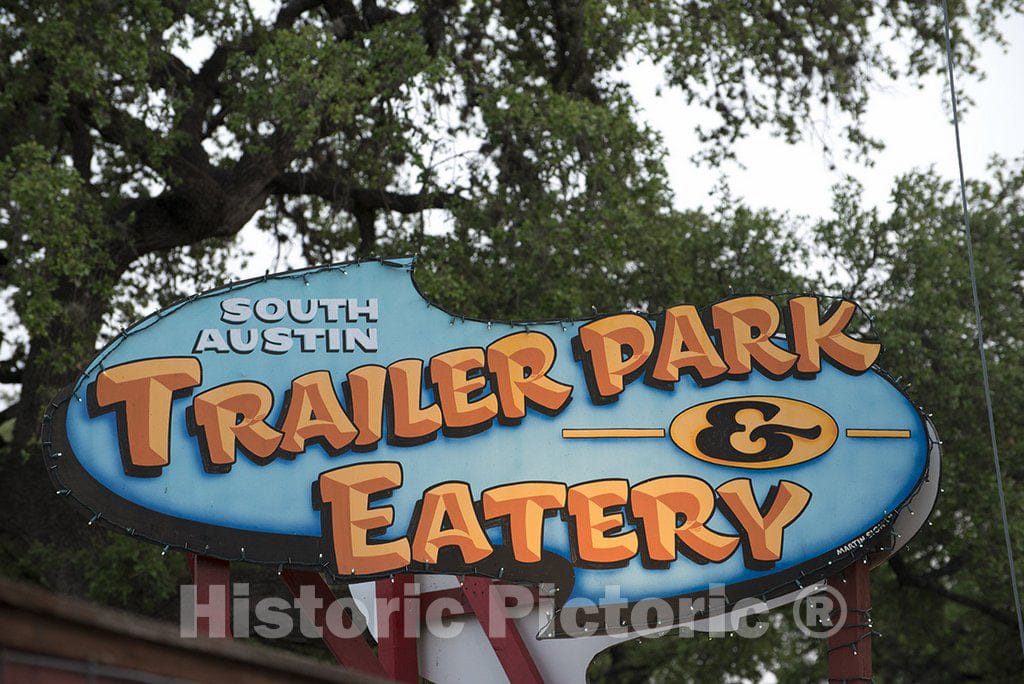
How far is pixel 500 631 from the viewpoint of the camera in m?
9.62

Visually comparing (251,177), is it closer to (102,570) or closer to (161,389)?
(102,570)

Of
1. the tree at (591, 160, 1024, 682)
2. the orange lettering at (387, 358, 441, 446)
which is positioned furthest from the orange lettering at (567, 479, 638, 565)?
the tree at (591, 160, 1024, 682)

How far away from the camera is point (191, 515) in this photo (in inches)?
357

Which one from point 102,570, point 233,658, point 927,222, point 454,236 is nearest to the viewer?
point 233,658

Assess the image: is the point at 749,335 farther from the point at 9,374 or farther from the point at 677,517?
the point at 9,374

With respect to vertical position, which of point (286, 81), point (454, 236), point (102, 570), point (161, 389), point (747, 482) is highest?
point (286, 81)

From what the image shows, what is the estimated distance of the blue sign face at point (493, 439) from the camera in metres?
9.18

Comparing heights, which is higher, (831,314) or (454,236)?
(454,236)

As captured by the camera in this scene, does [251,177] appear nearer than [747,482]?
No

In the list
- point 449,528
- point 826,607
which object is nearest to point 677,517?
point 826,607

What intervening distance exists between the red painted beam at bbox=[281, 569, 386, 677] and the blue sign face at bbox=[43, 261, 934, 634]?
0.44 meters

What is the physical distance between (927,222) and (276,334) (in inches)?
405

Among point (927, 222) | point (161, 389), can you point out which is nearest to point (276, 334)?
point (161, 389)

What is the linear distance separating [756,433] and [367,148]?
7930mm
